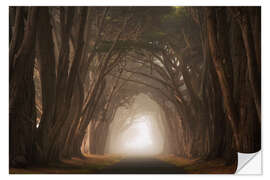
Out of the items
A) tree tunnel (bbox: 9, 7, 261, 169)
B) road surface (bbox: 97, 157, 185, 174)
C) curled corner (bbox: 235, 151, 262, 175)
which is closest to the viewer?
curled corner (bbox: 235, 151, 262, 175)

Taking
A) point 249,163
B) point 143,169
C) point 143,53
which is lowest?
point 143,169

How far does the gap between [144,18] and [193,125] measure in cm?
398

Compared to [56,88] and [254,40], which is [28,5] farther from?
[254,40]

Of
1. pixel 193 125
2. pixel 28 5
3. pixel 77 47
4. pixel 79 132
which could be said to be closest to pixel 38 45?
pixel 77 47

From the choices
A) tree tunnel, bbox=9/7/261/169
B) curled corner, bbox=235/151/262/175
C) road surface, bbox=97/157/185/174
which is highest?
tree tunnel, bbox=9/7/261/169

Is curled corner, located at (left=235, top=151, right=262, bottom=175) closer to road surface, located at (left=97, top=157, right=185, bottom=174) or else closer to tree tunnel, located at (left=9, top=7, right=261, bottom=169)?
tree tunnel, located at (left=9, top=7, right=261, bottom=169)

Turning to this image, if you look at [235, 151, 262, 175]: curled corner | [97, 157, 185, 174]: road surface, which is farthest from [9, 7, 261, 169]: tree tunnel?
[97, 157, 185, 174]: road surface

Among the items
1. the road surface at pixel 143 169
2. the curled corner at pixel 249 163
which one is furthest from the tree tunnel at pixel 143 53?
the road surface at pixel 143 169

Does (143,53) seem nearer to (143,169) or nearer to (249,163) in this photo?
(143,169)

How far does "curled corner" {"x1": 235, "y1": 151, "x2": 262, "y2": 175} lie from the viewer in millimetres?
6536

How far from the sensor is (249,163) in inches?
274

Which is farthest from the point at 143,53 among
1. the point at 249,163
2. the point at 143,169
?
the point at 249,163

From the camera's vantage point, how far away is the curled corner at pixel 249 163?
654cm

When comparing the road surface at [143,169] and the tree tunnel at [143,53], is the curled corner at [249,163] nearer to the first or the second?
the tree tunnel at [143,53]
